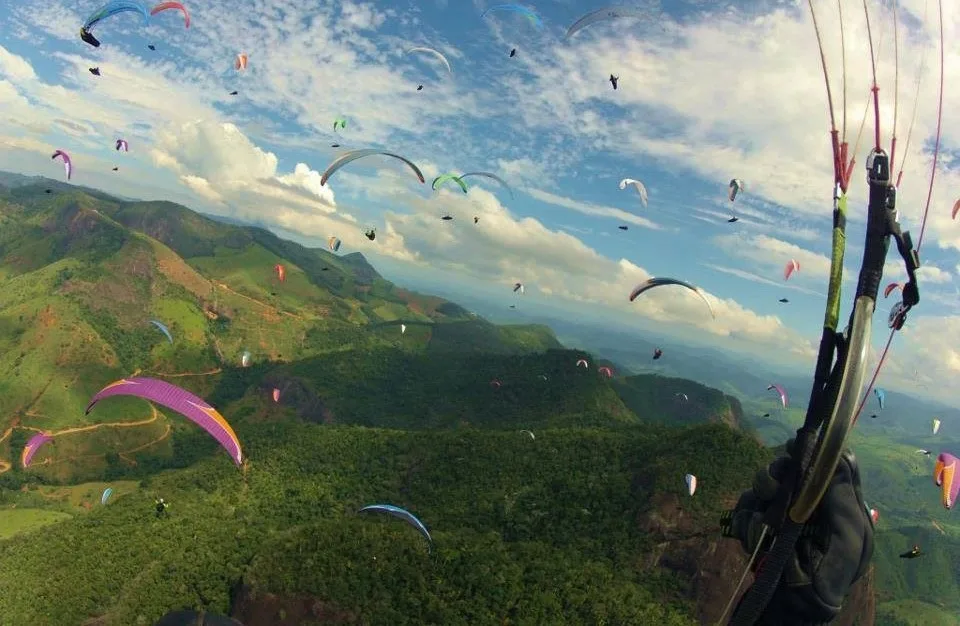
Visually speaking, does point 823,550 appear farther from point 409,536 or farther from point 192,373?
point 192,373

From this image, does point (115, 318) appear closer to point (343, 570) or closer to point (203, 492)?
point (203, 492)

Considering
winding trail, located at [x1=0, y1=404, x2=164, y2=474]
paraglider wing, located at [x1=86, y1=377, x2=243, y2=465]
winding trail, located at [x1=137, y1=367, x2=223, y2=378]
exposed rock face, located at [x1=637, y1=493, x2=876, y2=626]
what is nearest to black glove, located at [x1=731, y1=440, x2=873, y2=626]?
paraglider wing, located at [x1=86, y1=377, x2=243, y2=465]

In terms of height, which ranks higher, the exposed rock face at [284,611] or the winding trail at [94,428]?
the exposed rock face at [284,611]

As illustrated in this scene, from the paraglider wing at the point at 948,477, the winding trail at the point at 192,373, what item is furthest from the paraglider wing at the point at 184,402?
the winding trail at the point at 192,373

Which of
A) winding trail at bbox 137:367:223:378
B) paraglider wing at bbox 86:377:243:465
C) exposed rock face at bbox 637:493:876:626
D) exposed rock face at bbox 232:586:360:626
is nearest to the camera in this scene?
paraglider wing at bbox 86:377:243:465

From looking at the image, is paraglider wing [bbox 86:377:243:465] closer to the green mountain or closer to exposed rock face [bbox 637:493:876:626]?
the green mountain

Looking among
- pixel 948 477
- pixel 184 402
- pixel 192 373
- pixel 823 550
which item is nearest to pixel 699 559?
pixel 948 477

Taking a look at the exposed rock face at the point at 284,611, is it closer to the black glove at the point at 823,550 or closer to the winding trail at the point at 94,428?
the black glove at the point at 823,550
